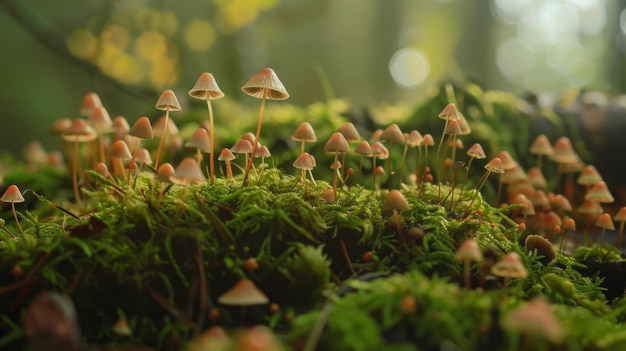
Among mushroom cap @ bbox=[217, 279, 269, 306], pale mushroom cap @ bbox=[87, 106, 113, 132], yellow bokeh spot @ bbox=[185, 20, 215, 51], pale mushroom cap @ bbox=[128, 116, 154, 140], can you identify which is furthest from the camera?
yellow bokeh spot @ bbox=[185, 20, 215, 51]

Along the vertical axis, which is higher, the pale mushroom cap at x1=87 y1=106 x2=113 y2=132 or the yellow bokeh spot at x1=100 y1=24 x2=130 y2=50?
the yellow bokeh spot at x1=100 y1=24 x2=130 y2=50

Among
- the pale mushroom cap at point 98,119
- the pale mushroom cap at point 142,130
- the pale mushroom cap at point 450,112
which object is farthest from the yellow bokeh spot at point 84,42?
the pale mushroom cap at point 450,112

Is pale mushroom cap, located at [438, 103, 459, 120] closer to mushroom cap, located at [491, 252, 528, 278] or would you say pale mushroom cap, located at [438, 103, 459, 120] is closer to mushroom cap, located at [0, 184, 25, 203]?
mushroom cap, located at [491, 252, 528, 278]

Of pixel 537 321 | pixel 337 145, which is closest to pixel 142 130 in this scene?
pixel 337 145

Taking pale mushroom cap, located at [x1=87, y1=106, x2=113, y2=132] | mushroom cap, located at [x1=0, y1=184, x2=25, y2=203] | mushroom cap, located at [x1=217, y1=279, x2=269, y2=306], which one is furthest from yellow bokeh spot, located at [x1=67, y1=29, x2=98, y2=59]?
mushroom cap, located at [x1=217, y1=279, x2=269, y2=306]

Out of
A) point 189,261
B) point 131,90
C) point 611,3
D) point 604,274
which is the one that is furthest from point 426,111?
point 611,3

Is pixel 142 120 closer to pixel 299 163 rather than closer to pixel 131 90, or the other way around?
pixel 299 163
